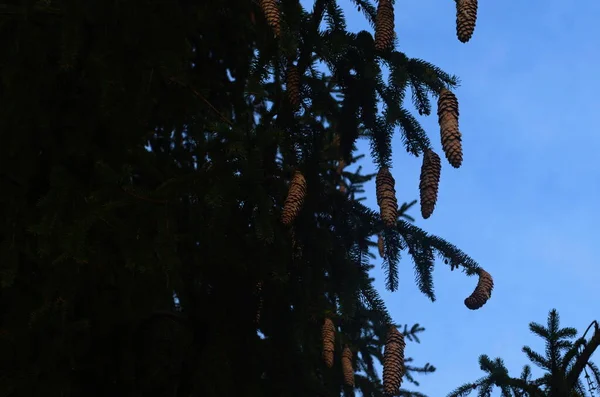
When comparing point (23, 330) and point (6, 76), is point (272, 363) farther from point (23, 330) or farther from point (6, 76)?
point (6, 76)

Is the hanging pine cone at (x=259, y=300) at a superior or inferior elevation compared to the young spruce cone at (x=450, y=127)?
inferior

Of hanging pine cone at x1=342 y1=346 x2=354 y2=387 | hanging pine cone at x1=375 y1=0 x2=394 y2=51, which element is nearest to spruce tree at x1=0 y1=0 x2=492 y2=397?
hanging pine cone at x1=375 y1=0 x2=394 y2=51

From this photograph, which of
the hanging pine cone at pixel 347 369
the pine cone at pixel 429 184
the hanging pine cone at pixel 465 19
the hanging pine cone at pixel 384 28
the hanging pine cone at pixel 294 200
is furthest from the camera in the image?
the hanging pine cone at pixel 347 369

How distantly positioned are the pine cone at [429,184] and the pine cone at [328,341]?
2.94 feet

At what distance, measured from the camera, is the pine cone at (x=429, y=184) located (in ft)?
14.4

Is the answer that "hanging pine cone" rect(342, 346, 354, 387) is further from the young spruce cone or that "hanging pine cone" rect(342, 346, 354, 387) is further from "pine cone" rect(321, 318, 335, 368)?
the young spruce cone

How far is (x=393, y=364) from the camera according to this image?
434cm

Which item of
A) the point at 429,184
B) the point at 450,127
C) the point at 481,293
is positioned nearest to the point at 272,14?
the point at 450,127

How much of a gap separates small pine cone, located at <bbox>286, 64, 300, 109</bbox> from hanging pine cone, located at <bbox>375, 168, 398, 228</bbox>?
2.14 ft

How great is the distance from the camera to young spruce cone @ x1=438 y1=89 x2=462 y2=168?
4.11 metres

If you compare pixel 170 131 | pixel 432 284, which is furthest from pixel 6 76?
pixel 432 284

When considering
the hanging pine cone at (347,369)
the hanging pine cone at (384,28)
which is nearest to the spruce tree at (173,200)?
the hanging pine cone at (384,28)

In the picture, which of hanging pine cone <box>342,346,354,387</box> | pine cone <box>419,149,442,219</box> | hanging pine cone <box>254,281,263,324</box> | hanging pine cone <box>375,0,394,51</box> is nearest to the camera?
pine cone <box>419,149,442,219</box>

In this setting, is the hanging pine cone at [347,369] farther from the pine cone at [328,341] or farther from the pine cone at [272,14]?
the pine cone at [272,14]
